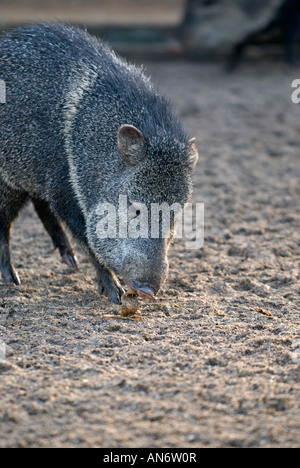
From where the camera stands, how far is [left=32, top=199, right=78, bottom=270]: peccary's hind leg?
4543 mm

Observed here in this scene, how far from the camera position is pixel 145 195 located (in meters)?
3.59

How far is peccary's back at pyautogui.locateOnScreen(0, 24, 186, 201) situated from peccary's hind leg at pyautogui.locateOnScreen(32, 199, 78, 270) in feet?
1.45

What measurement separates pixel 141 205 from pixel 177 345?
0.81m

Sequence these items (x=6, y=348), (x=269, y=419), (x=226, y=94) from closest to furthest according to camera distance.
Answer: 1. (x=269, y=419)
2. (x=6, y=348)
3. (x=226, y=94)

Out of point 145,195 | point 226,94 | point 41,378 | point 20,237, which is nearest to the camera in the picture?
point 41,378

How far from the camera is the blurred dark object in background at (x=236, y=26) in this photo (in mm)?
9570

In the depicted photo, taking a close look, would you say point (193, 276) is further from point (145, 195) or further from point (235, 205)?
point (235, 205)

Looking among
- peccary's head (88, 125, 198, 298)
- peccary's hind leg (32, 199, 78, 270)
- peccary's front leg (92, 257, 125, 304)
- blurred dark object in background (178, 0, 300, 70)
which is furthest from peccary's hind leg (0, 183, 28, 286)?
blurred dark object in background (178, 0, 300, 70)

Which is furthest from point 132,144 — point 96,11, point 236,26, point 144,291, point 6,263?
point 96,11

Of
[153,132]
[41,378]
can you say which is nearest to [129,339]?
[41,378]

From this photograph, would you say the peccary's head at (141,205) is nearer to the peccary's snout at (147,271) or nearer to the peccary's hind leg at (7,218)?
the peccary's snout at (147,271)

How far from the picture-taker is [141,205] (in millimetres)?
3586

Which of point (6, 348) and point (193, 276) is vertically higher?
point (193, 276)

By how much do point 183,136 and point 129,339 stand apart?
1268 millimetres
